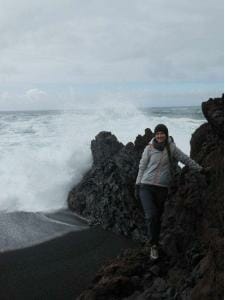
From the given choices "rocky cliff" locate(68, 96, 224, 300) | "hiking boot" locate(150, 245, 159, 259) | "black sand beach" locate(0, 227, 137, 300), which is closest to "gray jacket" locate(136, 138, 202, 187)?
"rocky cliff" locate(68, 96, 224, 300)

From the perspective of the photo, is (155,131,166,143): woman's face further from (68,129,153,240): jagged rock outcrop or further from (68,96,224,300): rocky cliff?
(68,129,153,240): jagged rock outcrop

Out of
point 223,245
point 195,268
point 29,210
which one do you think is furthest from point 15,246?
point 223,245

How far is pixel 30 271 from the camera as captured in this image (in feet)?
24.2

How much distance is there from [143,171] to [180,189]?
0.55 m

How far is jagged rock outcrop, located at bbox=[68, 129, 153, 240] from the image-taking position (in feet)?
31.6

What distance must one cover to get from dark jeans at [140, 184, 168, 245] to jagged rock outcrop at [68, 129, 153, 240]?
360 cm

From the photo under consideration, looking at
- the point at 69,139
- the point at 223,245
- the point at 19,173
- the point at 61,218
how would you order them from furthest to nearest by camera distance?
the point at 69,139, the point at 19,173, the point at 61,218, the point at 223,245

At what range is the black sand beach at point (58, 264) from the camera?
21.7 feet

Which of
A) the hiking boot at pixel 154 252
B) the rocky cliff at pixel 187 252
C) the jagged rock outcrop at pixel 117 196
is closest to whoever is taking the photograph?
the rocky cliff at pixel 187 252

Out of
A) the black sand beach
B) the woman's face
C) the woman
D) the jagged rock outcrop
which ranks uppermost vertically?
the woman's face

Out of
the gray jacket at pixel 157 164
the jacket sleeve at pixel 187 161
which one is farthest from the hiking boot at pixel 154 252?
the jacket sleeve at pixel 187 161

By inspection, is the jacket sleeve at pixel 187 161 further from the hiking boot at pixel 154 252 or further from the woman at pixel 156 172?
the hiking boot at pixel 154 252

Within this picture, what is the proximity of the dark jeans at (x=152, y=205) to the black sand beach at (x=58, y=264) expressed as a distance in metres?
1.70

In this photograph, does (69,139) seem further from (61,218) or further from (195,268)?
(195,268)
